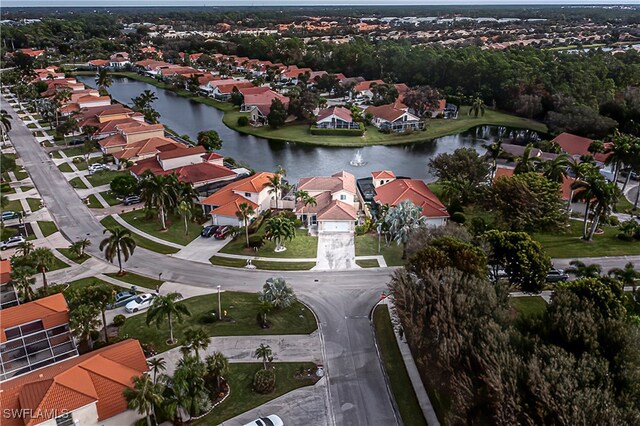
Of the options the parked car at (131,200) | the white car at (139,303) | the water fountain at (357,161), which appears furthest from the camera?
the water fountain at (357,161)

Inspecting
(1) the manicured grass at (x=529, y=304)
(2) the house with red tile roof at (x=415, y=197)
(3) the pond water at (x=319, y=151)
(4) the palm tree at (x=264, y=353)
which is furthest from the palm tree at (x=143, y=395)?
(3) the pond water at (x=319, y=151)

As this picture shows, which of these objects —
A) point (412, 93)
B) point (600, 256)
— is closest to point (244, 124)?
point (412, 93)

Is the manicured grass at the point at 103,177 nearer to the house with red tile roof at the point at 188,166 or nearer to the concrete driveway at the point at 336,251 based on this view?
the house with red tile roof at the point at 188,166

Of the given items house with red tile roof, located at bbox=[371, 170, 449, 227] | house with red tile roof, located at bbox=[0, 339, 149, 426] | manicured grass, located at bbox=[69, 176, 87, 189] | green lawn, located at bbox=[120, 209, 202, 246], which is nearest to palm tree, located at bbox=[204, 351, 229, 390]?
house with red tile roof, located at bbox=[0, 339, 149, 426]

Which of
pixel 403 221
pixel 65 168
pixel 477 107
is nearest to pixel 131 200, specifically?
pixel 65 168

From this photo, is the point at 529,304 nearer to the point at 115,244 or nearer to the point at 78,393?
the point at 78,393

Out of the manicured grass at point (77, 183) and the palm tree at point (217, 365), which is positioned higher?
the palm tree at point (217, 365)

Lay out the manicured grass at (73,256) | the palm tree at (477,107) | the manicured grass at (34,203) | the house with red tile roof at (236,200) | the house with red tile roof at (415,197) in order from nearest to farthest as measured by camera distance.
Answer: the manicured grass at (73,256)
the house with red tile roof at (415,197)
the house with red tile roof at (236,200)
the manicured grass at (34,203)
the palm tree at (477,107)

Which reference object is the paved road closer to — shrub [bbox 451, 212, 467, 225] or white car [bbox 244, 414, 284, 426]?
white car [bbox 244, 414, 284, 426]

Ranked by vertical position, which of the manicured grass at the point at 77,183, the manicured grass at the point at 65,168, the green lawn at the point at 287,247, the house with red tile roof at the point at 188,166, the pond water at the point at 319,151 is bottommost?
the pond water at the point at 319,151
